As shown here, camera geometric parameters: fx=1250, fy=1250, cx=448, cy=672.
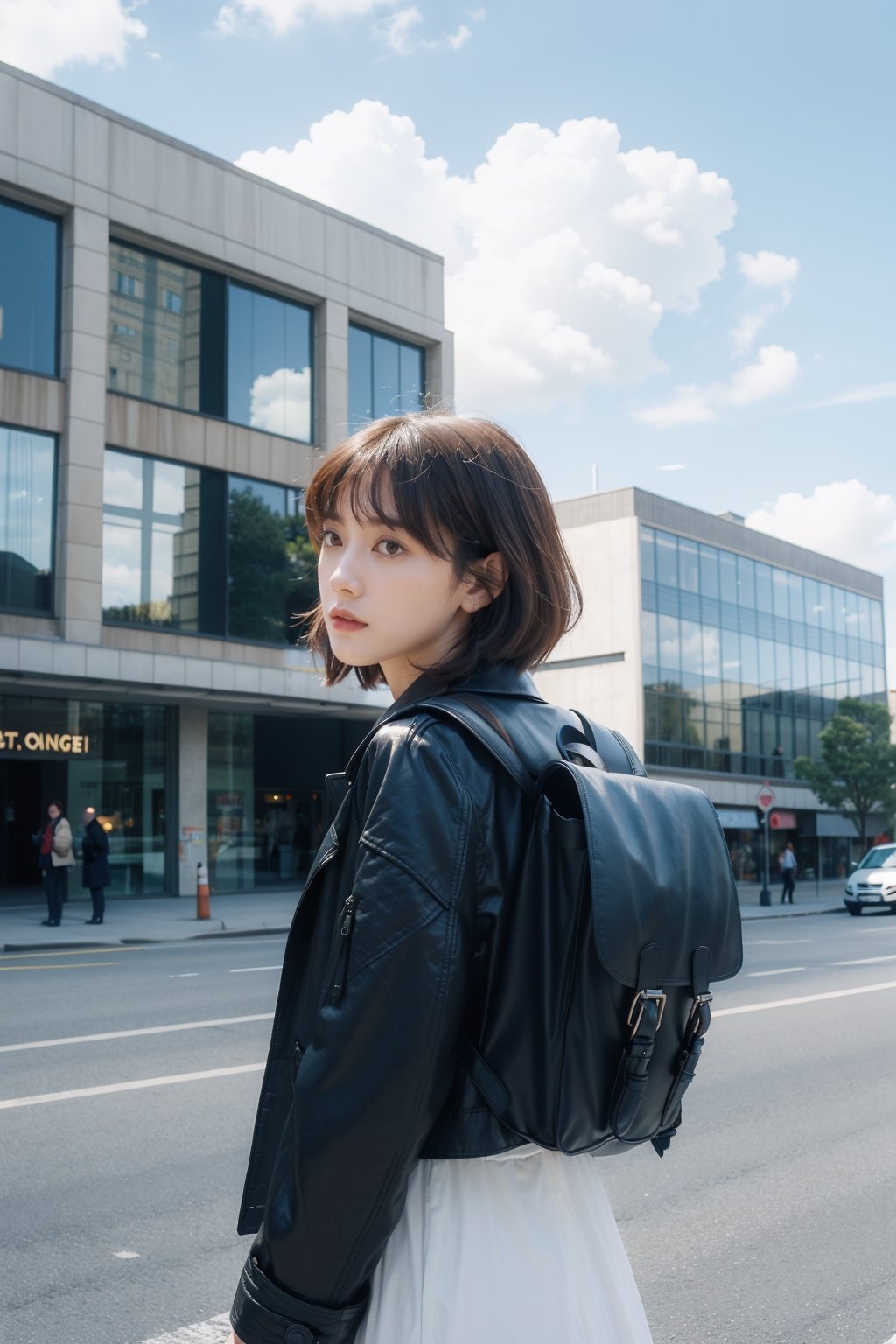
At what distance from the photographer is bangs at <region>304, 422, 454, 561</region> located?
5.46 feet

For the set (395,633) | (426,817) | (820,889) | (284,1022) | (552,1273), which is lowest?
(820,889)

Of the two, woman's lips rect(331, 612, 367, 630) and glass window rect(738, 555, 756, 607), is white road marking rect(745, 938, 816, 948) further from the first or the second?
glass window rect(738, 555, 756, 607)

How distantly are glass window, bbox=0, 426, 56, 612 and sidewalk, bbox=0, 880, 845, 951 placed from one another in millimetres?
5568

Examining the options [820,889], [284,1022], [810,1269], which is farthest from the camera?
[820,889]

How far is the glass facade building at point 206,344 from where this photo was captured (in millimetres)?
24359

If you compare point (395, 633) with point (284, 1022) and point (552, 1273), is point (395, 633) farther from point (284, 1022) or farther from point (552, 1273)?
point (552, 1273)

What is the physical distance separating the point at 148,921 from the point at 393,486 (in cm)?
1976

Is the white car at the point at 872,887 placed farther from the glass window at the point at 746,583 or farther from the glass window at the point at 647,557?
the glass window at the point at 746,583

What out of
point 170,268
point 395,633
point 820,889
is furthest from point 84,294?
point 820,889

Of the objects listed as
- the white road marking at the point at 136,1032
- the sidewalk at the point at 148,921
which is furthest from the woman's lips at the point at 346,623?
the sidewalk at the point at 148,921

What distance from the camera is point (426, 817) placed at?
1.41m

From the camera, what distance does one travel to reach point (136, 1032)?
9203 mm

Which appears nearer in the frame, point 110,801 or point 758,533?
point 110,801

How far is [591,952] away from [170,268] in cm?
2594
